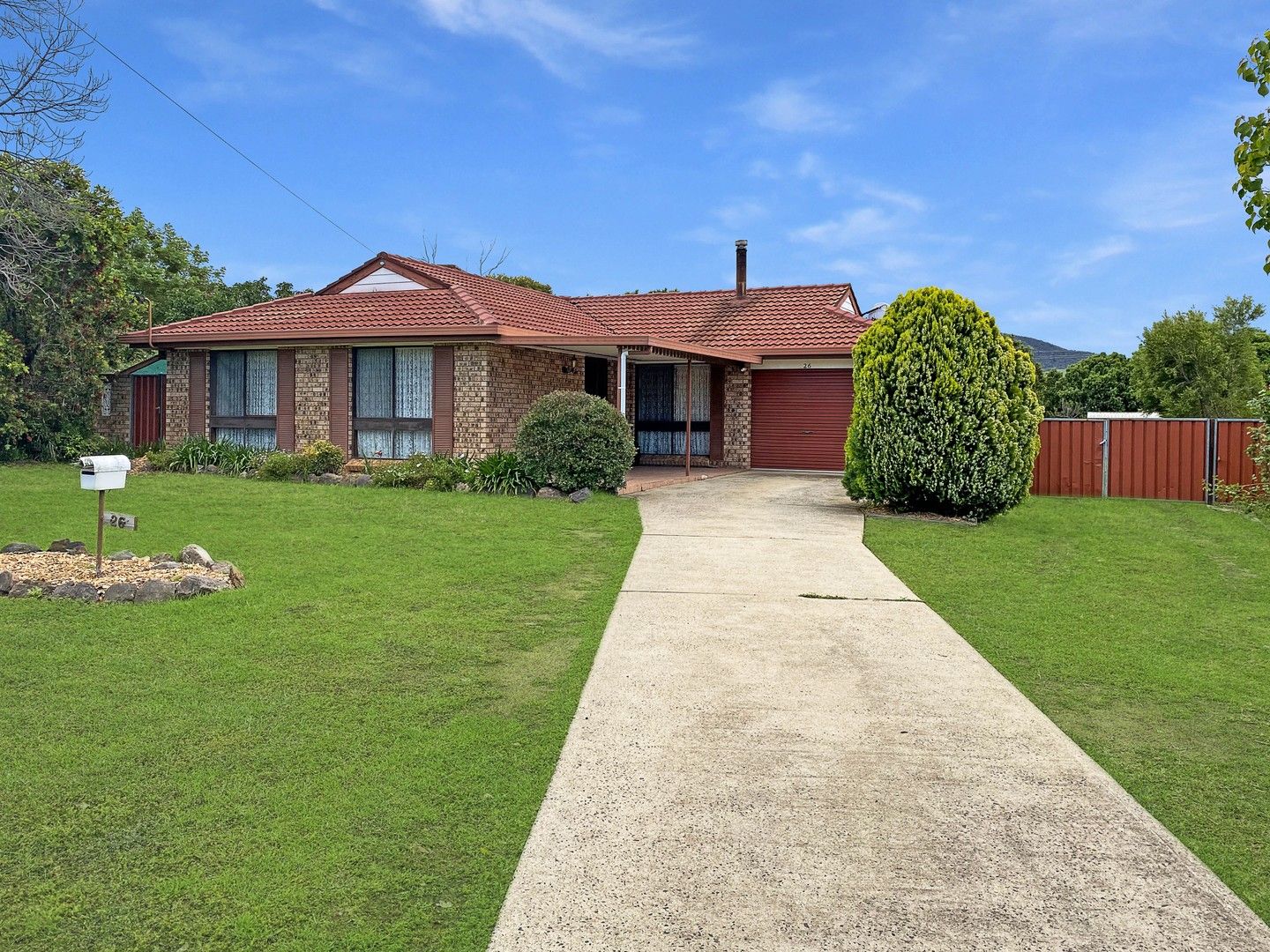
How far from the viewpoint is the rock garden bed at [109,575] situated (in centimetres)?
791

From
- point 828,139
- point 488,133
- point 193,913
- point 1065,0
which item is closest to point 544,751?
point 193,913

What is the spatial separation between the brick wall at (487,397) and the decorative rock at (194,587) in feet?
32.9

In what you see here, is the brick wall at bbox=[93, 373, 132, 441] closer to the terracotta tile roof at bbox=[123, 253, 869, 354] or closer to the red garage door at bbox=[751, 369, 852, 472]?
the terracotta tile roof at bbox=[123, 253, 869, 354]

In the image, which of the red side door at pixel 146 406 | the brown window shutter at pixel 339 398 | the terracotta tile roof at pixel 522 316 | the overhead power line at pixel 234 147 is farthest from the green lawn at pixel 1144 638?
the red side door at pixel 146 406

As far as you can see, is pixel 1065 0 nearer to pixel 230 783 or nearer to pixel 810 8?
pixel 810 8

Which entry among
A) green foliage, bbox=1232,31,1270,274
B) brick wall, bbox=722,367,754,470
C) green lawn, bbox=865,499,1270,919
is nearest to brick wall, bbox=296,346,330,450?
brick wall, bbox=722,367,754,470

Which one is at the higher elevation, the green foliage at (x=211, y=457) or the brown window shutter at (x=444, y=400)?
the brown window shutter at (x=444, y=400)

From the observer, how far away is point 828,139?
20.8 m

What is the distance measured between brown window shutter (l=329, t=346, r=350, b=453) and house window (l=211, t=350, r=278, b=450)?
4.80 ft

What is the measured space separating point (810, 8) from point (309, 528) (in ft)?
39.3

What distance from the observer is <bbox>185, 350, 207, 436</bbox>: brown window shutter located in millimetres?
21281

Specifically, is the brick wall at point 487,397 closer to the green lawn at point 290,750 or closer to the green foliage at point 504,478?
the green foliage at point 504,478

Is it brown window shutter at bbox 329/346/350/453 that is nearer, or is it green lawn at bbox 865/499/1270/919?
green lawn at bbox 865/499/1270/919

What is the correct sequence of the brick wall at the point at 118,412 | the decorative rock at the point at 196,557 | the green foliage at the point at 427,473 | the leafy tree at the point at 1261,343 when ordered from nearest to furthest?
1. the decorative rock at the point at 196,557
2. the green foliage at the point at 427,473
3. the brick wall at the point at 118,412
4. the leafy tree at the point at 1261,343
